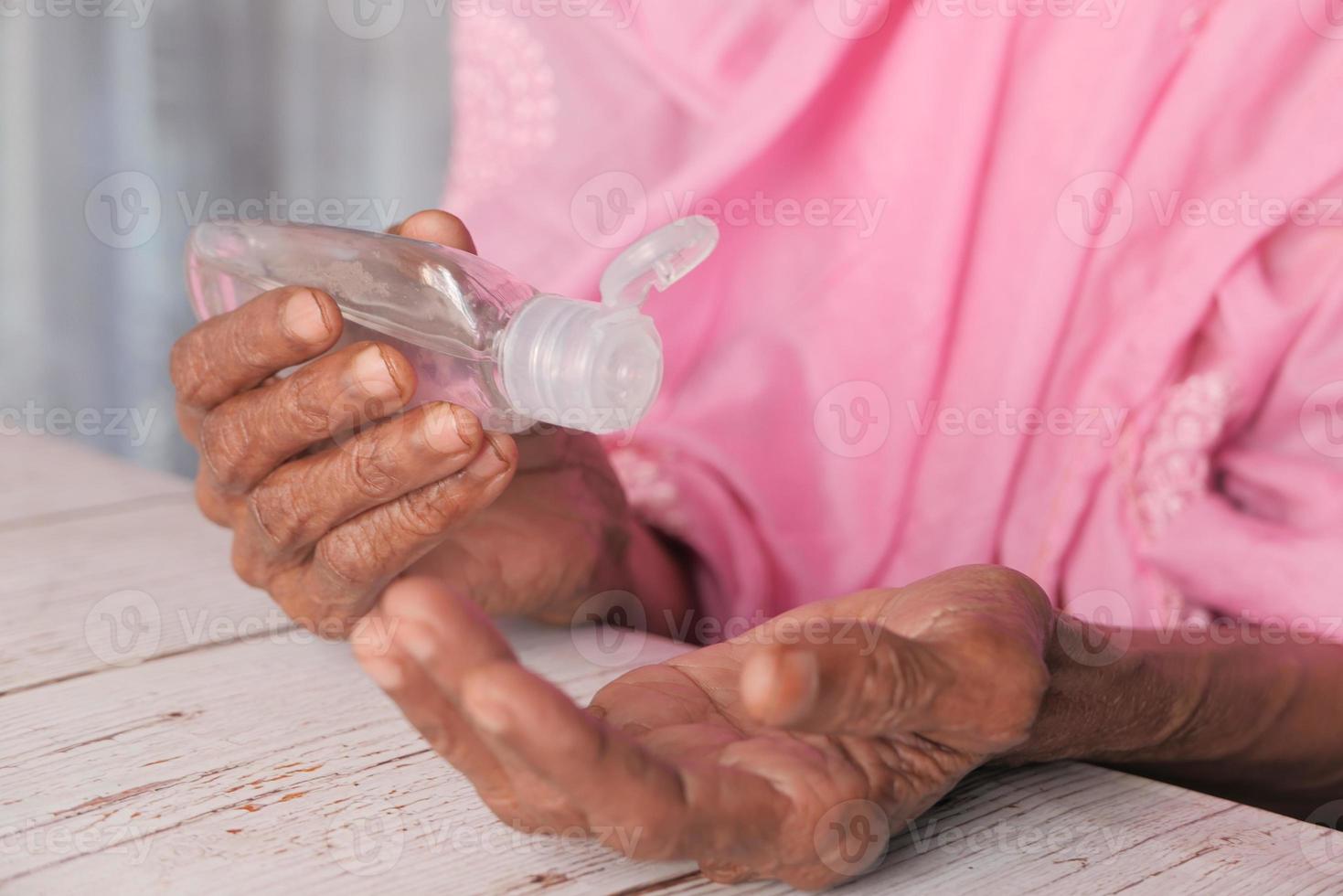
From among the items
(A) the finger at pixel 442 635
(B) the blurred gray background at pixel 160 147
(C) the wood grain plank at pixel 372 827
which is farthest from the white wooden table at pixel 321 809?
(B) the blurred gray background at pixel 160 147

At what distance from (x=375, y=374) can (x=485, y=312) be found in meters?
0.05

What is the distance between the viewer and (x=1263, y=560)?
2.02 feet

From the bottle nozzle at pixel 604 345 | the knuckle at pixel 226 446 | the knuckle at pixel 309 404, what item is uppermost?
the bottle nozzle at pixel 604 345

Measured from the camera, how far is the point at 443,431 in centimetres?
48

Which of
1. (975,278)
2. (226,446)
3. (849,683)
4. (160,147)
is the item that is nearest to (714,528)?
(975,278)

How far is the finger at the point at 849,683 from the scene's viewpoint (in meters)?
0.29

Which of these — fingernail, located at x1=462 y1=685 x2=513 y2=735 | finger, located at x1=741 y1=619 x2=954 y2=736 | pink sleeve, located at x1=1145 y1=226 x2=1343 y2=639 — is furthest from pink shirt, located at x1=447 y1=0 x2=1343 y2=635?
fingernail, located at x1=462 y1=685 x2=513 y2=735

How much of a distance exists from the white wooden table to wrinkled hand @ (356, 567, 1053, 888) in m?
0.04

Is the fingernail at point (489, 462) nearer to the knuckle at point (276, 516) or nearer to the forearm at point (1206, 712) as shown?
the knuckle at point (276, 516)

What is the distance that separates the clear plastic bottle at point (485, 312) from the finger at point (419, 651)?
0.50 feet

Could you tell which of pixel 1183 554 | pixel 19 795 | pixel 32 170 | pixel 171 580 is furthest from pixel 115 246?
pixel 1183 554

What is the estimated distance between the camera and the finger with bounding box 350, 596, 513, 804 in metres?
0.30

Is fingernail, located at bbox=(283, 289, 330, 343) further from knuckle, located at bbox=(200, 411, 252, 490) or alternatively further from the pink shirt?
the pink shirt

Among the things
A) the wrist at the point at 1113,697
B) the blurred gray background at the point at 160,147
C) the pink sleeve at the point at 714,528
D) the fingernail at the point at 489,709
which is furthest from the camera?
the blurred gray background at the point at 160,147
